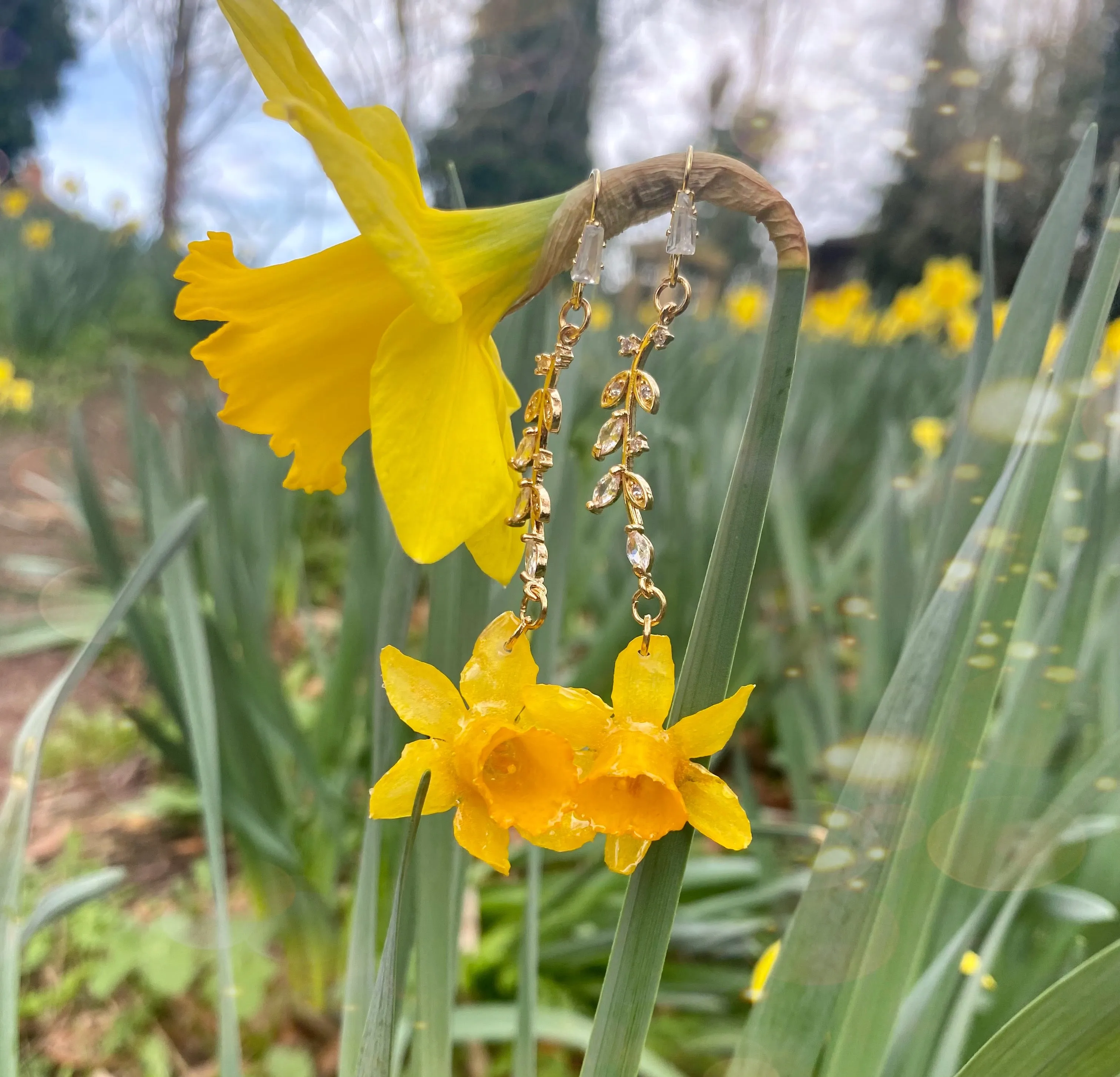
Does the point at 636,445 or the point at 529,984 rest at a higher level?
the point at 636,445

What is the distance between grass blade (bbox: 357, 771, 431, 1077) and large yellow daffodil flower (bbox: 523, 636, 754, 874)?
0.07 metres

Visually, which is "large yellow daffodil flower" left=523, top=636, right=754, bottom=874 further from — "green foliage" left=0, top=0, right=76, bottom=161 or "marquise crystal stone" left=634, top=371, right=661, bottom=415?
"green foliage" left=0, top=0, right=76, bottom=161

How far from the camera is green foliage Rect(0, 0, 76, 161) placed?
9016 mm

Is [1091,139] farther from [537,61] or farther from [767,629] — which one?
[537,61]

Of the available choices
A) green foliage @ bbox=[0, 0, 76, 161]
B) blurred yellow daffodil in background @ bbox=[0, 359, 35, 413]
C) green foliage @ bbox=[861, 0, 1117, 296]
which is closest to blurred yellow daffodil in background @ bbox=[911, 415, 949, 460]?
green foliage @ bbox=[861, 0, 1117, 296]

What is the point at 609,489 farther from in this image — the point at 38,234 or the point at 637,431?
the point at 38,234

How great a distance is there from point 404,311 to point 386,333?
11 mm

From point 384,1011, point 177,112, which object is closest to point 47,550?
point 384,1011

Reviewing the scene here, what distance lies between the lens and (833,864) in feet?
1.20

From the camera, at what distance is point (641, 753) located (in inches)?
10.4

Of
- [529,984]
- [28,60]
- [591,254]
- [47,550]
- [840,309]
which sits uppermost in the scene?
[28,60]

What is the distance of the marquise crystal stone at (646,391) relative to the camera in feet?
1.00

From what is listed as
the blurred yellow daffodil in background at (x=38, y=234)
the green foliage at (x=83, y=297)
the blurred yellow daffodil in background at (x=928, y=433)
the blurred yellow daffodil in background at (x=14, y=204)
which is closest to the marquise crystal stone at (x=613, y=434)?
the blurred yellow daffodil in background at (x=928, y=433)

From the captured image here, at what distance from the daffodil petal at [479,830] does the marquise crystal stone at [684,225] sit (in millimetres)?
190
